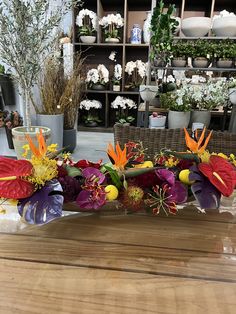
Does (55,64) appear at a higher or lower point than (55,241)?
higher

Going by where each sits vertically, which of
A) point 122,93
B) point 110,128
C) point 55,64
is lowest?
point 110,128

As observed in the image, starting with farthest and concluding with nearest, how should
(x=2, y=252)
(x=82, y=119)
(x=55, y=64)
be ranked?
(x=82, y=119) → (x=55, y=64) → (x=2, y=252)

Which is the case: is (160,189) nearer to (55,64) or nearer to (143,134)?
(143,134)

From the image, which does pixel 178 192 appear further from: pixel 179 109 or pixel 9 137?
pixel 9 137

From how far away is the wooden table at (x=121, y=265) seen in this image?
0.46 m

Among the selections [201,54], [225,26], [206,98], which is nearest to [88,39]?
A: [201,54]

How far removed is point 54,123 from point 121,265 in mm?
2606

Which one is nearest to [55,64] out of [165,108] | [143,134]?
[165,108]

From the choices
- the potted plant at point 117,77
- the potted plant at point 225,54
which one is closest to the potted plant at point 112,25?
the potted plant at point 117,77

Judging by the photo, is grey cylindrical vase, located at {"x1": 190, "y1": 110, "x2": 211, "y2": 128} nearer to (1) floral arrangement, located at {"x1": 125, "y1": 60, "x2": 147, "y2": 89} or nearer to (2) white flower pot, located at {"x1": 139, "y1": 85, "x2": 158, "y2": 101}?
(2) white flower pot, located at {"x1": 139, "y1": 85, "x2": 158, "y2": 101}

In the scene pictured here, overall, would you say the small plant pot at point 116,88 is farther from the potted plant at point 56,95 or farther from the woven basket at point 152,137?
the woven basket at point 152,137

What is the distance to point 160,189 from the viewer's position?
67 centimetres

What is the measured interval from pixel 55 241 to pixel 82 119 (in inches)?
167

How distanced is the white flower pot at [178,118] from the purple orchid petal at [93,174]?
5.22 feet
